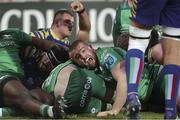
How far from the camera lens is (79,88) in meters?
4.96

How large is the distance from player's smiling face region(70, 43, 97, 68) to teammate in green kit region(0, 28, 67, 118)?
0.88ft

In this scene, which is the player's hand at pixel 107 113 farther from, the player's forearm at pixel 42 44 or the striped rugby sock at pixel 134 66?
the player's forearm at pixel 42 44

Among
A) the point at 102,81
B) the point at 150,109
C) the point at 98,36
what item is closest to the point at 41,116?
the point at 102,81

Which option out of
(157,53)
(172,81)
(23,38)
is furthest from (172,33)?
(23,38)

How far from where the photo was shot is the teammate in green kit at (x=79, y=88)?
497 centimetres

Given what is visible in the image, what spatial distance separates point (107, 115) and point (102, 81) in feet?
1.69

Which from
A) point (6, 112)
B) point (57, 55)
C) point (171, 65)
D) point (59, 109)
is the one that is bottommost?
point (6, 112)

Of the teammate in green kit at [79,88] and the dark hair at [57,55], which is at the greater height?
the dark hair at [57,55]

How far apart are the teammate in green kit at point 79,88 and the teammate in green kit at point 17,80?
0.50ft

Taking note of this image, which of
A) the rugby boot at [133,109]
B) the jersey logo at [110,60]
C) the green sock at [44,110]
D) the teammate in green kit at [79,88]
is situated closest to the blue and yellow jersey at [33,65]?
the teammate in green kit at [79,88]

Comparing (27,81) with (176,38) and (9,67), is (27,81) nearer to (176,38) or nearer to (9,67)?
(9,67)

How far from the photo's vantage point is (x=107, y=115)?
15.4 feet

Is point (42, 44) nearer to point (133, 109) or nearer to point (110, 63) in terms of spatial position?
point (110, 63)

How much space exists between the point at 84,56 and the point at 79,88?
1.07 ft
